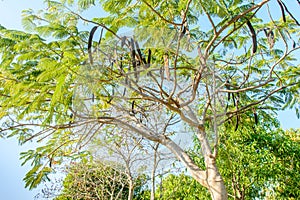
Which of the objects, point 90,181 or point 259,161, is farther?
point 90,181

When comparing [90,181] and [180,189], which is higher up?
[90,181]

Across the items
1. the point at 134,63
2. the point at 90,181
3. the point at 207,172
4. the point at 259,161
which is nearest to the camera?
the point at 134,63

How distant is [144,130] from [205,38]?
47.2 inches

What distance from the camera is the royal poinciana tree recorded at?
223cm

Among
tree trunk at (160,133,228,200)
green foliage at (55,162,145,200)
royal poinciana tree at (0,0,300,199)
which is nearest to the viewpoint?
royal poinciana tree at (0,0,300,199)

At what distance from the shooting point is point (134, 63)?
86.5 inches

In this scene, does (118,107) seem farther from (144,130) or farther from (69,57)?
(69,57)

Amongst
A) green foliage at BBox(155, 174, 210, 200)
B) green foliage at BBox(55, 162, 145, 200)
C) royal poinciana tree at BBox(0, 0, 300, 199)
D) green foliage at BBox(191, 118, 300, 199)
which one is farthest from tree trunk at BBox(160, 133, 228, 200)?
green foliage at BBox(55, 162, 145, 200)

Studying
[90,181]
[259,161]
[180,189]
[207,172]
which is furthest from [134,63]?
[90,181]

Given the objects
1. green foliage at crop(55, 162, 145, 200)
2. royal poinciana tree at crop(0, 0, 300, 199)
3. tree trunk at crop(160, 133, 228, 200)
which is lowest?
tree trunk at crop(160, 133, 228, 200)

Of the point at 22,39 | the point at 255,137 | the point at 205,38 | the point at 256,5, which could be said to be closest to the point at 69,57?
the point at 22,39

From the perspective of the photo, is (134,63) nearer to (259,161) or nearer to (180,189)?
(259,161)

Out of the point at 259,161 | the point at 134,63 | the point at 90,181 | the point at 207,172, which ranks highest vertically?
the point at 90,181

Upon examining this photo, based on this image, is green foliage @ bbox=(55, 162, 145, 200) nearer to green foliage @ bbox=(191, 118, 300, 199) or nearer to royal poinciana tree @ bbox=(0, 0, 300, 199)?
green foliage @ bbox=(191, 118, 300, 199)
